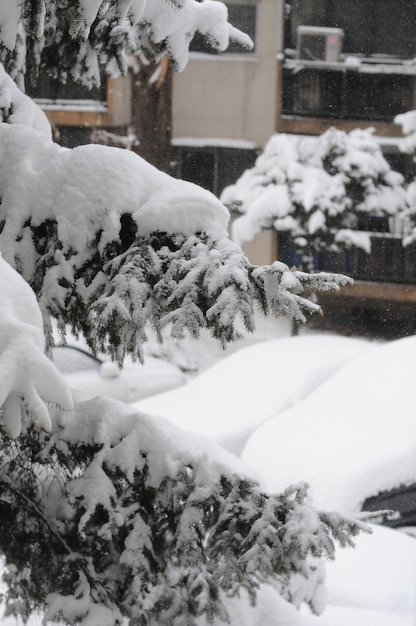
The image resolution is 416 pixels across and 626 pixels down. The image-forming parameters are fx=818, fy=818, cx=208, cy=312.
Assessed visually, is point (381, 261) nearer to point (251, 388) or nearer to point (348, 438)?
point (251, 388)

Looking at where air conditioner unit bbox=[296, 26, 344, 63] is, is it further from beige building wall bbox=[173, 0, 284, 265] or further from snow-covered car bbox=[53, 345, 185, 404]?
snow-covered car bbox=[53, 345, 185, 404]

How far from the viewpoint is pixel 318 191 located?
47.3 ft

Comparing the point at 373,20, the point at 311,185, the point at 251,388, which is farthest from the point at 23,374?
the point at 373,20

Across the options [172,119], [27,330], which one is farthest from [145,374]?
[27,330]

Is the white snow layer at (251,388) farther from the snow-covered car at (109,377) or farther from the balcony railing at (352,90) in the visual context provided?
the balcony railing at (352,90)

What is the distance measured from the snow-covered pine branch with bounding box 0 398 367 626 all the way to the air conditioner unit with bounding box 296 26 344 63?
52.3ft

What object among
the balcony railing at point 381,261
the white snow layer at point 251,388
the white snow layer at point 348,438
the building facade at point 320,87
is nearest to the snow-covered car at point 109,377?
the white snow layer at point 251,388

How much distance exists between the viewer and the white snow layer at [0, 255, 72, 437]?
1678 millimetres

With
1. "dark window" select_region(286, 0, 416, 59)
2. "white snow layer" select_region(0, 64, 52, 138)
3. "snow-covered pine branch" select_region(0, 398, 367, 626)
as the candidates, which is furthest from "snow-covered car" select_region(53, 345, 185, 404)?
"dark window" select_region(286, 0, 416, 59)

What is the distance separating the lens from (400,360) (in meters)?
7.31

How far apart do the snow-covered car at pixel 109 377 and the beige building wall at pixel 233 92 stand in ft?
27.3

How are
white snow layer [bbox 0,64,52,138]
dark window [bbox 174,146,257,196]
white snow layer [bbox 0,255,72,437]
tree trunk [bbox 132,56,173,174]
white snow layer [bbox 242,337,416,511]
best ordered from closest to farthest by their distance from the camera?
1. white snow layer [bbox 0,255,72,437]
2. white snow layer [bbox 0,64,52,138]
3. white snow layer [bbox 242,337,416,511]
4. tree trunk [bbox 132,56,173,174]
5. dark window [bbox 174,146,257,196]

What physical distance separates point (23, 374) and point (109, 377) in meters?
9.35

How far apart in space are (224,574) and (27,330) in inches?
42.9
